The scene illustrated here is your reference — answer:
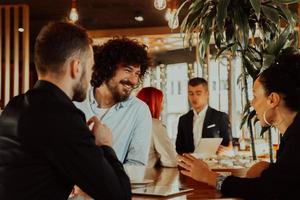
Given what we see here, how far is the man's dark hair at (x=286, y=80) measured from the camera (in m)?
1.99

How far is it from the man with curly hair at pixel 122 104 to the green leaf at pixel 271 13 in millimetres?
692

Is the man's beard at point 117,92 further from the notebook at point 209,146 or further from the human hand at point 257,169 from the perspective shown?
the notebook at point 209,146

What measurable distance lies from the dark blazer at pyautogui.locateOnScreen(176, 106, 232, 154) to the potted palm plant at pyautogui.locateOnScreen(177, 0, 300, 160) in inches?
82.7

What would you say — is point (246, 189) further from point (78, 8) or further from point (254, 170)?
point (78, 8)

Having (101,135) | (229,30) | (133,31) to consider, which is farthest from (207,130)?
(133,31)

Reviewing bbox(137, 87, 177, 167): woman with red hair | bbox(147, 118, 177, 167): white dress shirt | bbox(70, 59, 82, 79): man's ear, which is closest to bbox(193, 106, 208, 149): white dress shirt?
bbox(137, 87, 177, 167): woman with red hair

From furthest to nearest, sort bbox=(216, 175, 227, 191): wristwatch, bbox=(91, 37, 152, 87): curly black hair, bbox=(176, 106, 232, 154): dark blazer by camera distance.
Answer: bbox=(176, 106, 232, 154): dark blazer, bbox=(91, 37, 152, 87): curly black hair, bbox=(216, 175, 227, 191): wristwatch

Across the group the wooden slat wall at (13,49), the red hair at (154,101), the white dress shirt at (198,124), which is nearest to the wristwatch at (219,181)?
the red hair at (154,101)

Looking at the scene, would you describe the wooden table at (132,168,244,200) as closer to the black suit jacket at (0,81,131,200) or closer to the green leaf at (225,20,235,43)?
the black suit jacket at (0,81,131,200)

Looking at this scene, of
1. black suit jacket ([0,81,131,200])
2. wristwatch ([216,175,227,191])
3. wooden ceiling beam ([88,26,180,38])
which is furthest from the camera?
wooden ceiling beam ([88,26,180,38])

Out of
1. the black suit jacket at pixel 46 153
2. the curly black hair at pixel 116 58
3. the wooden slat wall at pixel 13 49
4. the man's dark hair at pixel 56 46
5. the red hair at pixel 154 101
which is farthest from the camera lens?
the wooden slat wall at pixel 13 49

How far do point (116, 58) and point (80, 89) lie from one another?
1.17 m

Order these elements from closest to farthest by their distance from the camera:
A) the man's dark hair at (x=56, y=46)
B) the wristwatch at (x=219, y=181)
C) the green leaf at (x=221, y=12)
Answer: the man's dark hair at (x=56, y=46), the wristwatch at (x=219, y=181), the green leaf at (x=221, y=12)

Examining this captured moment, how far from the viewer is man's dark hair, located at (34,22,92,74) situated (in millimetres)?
1467
